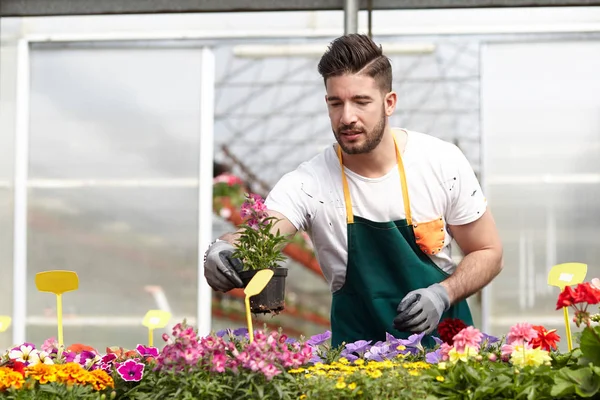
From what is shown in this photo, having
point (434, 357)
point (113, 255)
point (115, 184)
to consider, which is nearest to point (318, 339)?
point (434, 357)

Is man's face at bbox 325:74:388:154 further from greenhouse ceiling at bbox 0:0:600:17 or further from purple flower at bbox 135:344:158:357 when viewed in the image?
greenhouse ceiling at bbox 0:0:600:17

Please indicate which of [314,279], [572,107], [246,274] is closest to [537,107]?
[572,107]

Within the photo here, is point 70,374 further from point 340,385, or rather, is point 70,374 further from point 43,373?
point 340,385

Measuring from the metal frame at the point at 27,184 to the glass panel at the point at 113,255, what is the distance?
8cm

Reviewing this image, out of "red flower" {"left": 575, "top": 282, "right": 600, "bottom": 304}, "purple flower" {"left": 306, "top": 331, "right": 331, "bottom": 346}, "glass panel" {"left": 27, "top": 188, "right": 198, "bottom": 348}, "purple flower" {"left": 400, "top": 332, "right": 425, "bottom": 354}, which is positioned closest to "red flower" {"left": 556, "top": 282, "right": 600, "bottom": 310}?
"red flower" {"left": 575, "top": 282, "right": 600, "bottom": 304}

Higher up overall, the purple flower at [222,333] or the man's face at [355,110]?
the man's face at [355,110]

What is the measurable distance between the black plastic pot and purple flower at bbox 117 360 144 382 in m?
0.31

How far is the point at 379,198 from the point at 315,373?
2.92 feet

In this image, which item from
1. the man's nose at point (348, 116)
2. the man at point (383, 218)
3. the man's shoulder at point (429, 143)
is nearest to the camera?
the man's nose at point (348, 116)

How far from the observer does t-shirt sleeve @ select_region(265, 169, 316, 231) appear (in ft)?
7.98

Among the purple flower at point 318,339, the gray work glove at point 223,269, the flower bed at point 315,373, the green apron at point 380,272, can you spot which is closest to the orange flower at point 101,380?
the flower bed at point 315,373

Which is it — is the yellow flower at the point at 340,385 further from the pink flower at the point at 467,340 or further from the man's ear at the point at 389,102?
the man's ear at the point at 389,102

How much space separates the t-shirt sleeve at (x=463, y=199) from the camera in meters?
2.47

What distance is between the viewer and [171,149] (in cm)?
555
